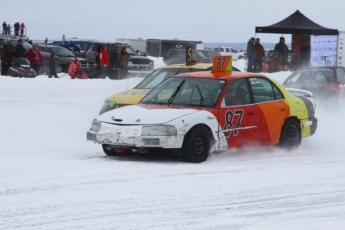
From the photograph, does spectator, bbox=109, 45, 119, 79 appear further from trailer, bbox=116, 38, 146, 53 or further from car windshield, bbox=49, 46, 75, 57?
trailer, bbox=116, 38, 146, 53

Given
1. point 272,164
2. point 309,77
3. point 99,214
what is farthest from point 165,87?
point 309,77

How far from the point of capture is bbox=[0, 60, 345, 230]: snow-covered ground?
7.40 meters

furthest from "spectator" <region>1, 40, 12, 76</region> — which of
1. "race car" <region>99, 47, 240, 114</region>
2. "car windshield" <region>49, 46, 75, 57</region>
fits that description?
"race car" <region>99, 47, 240, 114</region>

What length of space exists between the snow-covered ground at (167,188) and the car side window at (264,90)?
76 centimetres

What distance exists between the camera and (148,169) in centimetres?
1035

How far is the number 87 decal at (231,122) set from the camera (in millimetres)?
11609

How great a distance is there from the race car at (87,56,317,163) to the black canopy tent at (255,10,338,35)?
24.3m

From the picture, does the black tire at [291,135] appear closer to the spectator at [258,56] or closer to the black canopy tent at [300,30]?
the spectator at [258,56]

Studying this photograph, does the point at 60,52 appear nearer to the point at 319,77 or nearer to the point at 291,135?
the point at 319,77

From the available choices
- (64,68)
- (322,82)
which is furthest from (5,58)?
(322,82)

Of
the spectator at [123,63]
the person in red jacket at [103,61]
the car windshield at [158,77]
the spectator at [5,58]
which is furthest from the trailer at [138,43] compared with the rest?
the car windshield at [158,77]

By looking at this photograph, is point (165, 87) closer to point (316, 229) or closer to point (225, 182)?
point (225, 182)

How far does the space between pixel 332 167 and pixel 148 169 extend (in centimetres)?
254

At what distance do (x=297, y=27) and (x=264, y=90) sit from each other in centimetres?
2592
